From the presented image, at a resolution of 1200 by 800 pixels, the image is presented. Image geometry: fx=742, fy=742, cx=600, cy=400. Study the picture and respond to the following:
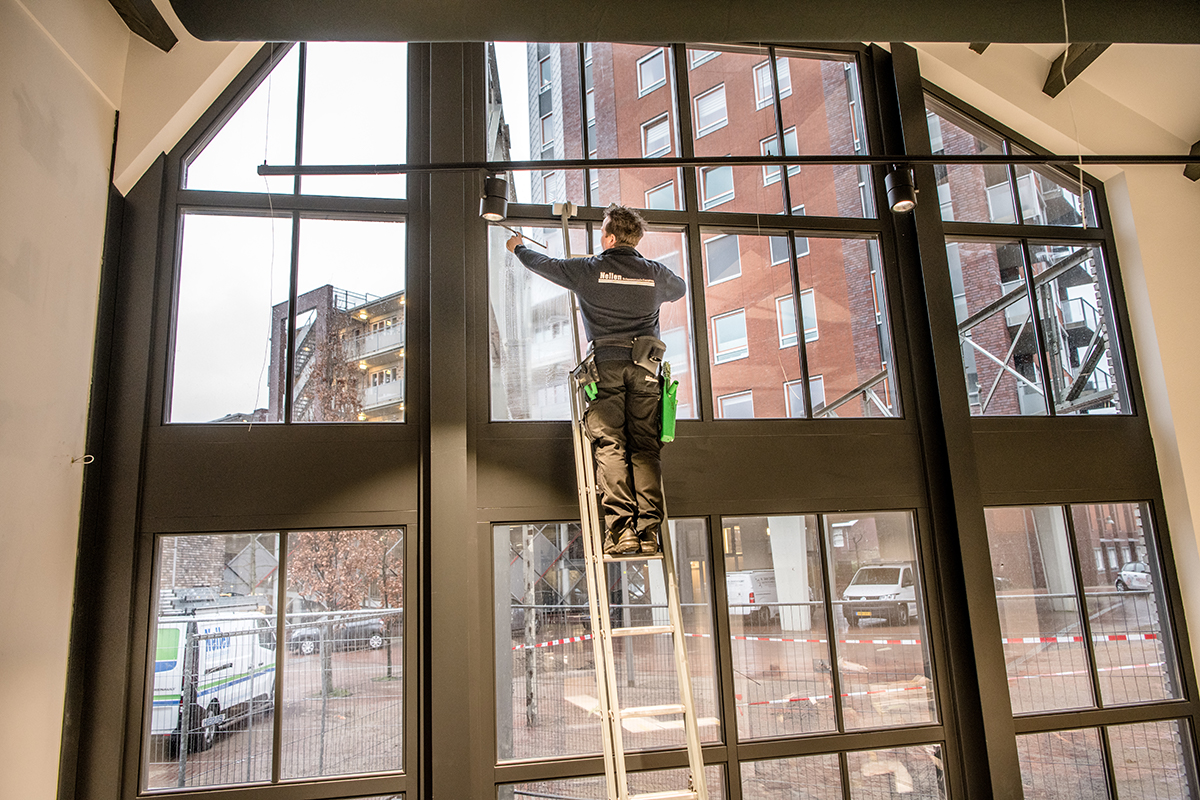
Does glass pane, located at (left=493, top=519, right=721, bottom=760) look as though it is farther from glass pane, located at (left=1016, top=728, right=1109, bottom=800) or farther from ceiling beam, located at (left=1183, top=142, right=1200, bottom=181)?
ceiling beam, located at (left=1183, top=142, right=1200, bottom=181)

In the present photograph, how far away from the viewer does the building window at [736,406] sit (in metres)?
4.85

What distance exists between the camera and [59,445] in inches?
145

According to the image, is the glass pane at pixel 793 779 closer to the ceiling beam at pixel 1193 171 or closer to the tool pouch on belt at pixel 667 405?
the tool pouch on belt at pixel 667 405

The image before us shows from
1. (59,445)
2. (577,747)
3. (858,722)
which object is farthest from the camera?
(858,722)

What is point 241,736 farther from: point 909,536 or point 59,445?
point 909,536

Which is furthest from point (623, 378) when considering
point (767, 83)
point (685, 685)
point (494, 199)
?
point (767, 83)

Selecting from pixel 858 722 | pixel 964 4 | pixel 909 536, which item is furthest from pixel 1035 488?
pixel 964 4

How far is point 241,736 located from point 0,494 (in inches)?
68.4

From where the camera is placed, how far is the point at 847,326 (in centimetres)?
516

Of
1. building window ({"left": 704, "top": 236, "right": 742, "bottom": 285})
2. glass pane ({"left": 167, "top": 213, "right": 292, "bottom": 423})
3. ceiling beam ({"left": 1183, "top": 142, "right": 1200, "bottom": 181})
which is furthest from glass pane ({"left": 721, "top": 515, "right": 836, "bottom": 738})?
ceiling beam ({"left": 1183, "top": 142, "right": 1200, "bottom": 181})

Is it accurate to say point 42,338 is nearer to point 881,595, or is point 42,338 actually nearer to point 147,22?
point 147,22

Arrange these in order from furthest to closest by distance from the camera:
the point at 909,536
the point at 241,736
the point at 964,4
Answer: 1. the point at 909,536
2. the point at 241,736
3. the point at 964,4

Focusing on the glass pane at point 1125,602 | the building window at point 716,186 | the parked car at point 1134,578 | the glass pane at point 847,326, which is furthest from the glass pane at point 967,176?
the parked car at point 1134,578

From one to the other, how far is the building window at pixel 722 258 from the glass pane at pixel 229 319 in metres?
2.72
